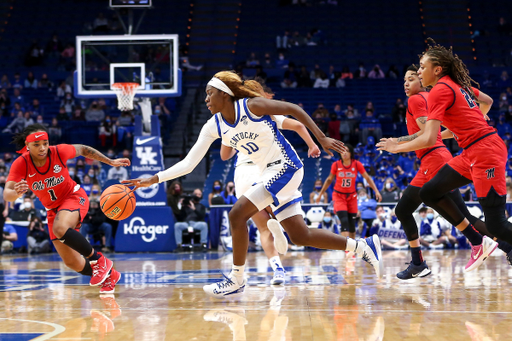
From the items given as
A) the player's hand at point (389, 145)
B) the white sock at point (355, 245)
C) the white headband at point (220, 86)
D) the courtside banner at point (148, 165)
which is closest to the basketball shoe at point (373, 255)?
the white sock at point (355, 245)

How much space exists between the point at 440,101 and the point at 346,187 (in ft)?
19.9

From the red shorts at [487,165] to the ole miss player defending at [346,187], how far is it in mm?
5769

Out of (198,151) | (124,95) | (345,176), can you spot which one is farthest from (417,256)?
(124,95)

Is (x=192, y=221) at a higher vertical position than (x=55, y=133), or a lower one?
lower

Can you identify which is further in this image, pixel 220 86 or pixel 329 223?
pixel 329 223

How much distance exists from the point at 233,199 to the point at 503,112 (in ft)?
35.1

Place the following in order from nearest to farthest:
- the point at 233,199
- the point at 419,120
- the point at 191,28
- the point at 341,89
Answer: the point at 419,120, the point at 233,199, the point at 341,89, the point at 191,28

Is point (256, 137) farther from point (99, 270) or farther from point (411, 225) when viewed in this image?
point (99, 270)

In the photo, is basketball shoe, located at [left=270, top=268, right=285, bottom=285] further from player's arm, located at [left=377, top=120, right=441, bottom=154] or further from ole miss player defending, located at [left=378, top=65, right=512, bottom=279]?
player's arm, located at [left=377, top=120, right=441, bottom=154]

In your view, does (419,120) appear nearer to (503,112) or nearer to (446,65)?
(446,65)

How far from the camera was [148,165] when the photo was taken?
12789 millimetres

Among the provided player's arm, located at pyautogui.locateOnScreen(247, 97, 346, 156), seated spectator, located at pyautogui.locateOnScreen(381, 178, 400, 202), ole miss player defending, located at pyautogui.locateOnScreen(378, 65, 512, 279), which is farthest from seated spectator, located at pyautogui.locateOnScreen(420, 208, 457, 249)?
player's arm, located at pyautogui.locateOnScreen(247, 97, 346, 156)

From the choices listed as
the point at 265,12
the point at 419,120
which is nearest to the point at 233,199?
the point at 419,120

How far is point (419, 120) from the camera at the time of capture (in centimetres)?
579
